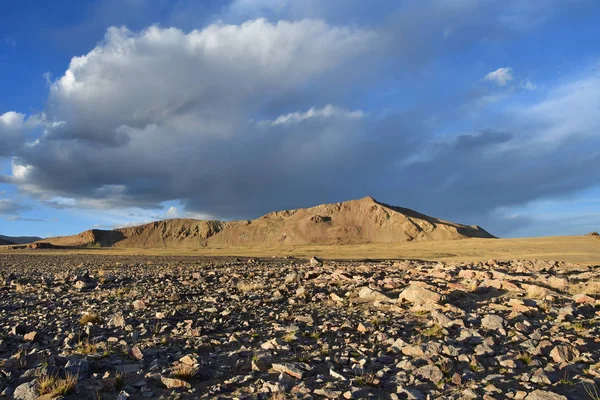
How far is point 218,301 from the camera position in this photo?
45.8ft

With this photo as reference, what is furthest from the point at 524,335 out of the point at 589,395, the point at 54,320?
the point at 54,320

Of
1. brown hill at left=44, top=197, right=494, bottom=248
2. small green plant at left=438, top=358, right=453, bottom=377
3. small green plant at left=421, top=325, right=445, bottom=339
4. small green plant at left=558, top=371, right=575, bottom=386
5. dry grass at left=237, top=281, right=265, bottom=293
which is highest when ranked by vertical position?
brown hill at left=44, top=197, right=494, bottom=248

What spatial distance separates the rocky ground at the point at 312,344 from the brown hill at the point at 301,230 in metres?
132

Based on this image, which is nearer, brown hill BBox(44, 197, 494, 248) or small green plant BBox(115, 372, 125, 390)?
small green plant BBox(115, 372, 125, 390)

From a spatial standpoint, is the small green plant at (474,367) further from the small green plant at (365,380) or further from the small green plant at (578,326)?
the small green plant at (578,326)

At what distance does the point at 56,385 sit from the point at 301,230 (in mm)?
159013

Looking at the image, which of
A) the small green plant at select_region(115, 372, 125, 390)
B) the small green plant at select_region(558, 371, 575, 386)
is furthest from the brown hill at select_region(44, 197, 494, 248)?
the small green plant at select_region(115, 372, 125, 390)

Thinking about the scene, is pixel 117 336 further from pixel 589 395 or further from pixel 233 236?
pixel 233 236

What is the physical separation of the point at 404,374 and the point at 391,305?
242 inches

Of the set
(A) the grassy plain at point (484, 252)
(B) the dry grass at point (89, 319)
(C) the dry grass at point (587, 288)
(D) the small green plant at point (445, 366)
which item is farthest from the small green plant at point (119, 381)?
(A) the grassy plain at point (484, 252)

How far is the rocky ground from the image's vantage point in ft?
20.9

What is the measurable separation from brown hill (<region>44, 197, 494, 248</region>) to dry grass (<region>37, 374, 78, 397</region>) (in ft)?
463

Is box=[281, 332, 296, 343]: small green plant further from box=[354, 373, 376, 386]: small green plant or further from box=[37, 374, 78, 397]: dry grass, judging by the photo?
box=[37, 374, 78, 397]: dry grass

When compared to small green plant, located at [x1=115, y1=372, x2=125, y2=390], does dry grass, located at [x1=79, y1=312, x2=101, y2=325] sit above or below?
above
